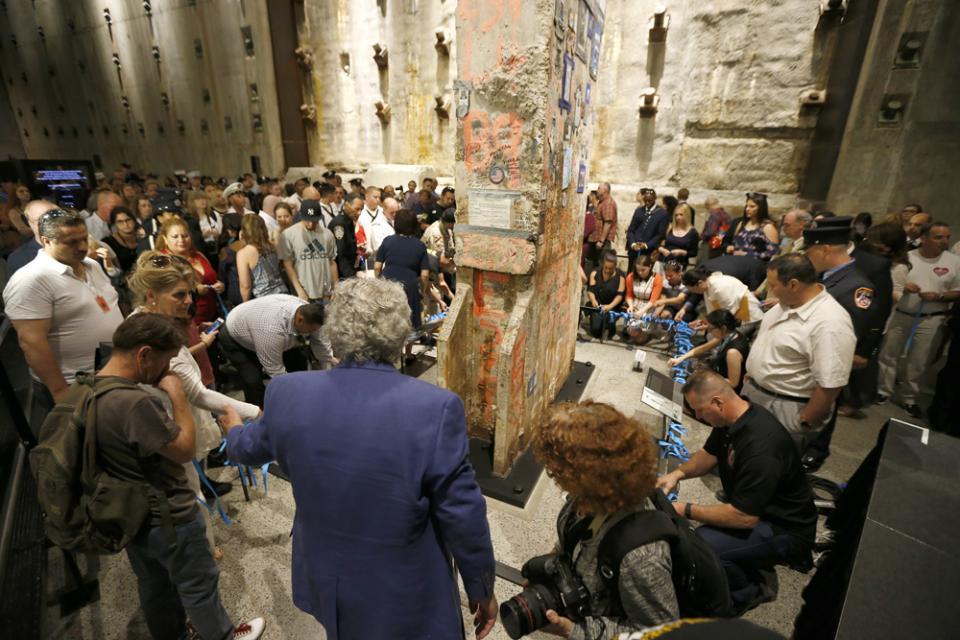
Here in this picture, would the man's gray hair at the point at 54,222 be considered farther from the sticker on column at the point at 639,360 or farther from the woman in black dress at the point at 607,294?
the woman in black dress at the point at 607,294

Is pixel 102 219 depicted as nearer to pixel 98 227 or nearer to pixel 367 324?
pixel 98 227

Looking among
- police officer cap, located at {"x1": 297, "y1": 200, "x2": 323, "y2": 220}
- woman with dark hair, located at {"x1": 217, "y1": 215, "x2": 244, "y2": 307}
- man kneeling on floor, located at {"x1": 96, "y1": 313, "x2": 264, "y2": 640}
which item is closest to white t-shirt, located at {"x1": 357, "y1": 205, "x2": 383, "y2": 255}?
police officer cap, located at {"x1": 297, "y1": 200, "x2": 323, "y2": 220}

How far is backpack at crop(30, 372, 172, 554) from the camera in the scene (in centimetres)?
156

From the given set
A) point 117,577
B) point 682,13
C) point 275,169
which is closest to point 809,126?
point 682,13

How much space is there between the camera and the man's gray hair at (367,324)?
144 cm

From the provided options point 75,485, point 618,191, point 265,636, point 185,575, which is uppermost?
point 618,191

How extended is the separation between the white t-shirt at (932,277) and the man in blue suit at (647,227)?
3.14 m

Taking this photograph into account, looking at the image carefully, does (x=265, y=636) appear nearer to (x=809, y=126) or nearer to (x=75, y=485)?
(x=75, y=485)

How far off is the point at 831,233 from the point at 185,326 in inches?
189

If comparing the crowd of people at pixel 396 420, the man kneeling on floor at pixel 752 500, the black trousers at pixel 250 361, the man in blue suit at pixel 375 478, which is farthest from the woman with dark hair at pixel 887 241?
the black trousers at pixel 250 361

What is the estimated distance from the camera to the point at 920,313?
443cm

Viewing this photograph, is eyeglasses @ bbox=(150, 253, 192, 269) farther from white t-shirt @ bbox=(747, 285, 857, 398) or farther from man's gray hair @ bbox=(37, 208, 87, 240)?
white t-shirt @ bbox=(747, 285, 857, 398)

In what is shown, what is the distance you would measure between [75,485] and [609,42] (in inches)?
411

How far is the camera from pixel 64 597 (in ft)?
8.14
